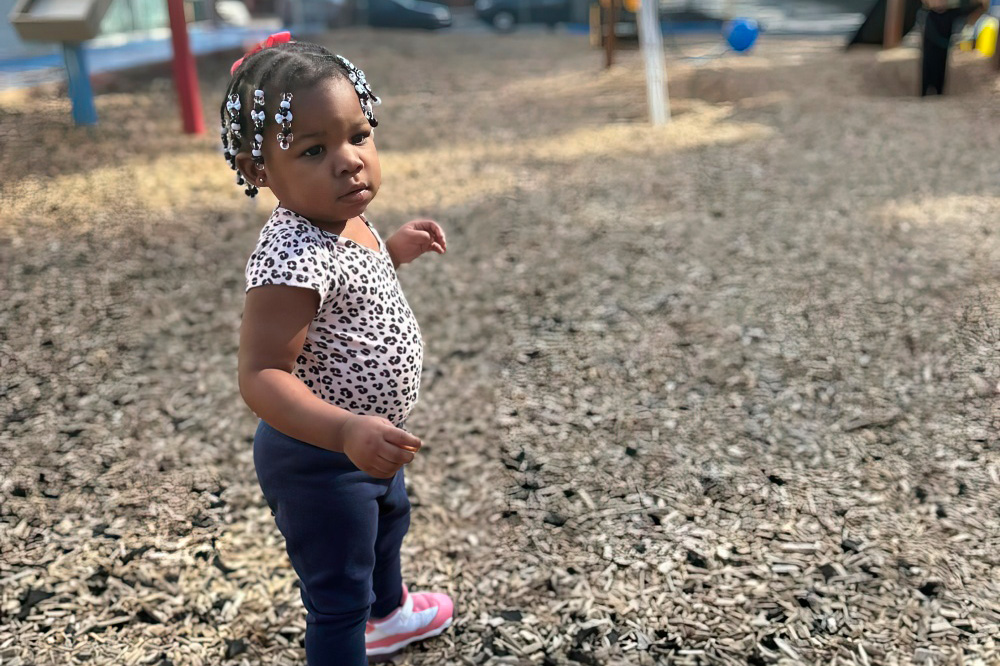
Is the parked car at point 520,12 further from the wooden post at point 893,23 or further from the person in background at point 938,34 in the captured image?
the person in background at point 938,34

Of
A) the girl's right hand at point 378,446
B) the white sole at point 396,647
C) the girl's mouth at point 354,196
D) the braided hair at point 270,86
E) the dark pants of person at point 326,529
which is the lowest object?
the white sole at point 396,647

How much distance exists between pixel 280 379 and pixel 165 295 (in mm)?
2954

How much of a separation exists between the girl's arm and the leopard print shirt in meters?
0.04

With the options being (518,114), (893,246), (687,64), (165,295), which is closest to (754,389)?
(893,246)

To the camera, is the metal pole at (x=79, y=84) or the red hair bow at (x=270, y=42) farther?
the metal pole at (x=79, y=84)

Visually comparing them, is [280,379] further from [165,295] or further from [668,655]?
[165,295]

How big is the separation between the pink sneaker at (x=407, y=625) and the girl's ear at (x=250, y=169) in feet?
3.68

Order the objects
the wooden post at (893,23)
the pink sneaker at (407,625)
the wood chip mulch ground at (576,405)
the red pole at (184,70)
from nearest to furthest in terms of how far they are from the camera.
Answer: the pink sneaker at (407,625) → the wood chip mulch ground at (576,405) → the red pole at (184,70) → the wooden post at (893,23)

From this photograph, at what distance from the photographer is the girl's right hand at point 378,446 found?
4.55 feet

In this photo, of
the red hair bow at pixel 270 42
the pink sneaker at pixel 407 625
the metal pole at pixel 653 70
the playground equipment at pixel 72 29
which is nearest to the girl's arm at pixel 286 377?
the red hair bow at pixel 270 42

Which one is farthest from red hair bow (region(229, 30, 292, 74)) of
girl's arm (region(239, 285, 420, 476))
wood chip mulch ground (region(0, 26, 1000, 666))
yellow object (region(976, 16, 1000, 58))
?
yellow object (region(976, 16, 1000, 58))

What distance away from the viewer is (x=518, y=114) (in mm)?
8203

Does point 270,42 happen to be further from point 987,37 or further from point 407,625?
point 987,37

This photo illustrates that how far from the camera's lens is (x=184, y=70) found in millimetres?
6414
